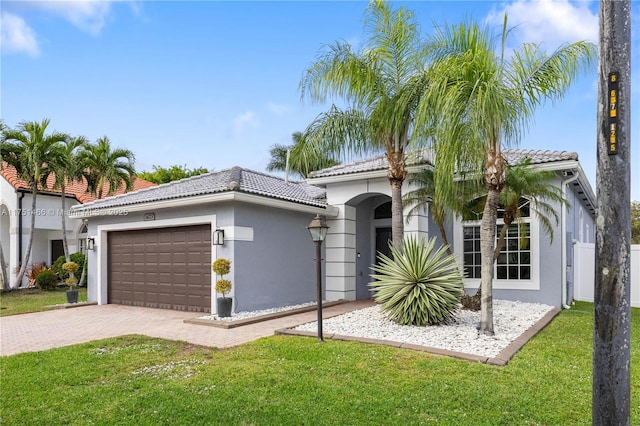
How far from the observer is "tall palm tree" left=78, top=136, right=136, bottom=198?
20641mm

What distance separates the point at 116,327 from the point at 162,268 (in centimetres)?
311

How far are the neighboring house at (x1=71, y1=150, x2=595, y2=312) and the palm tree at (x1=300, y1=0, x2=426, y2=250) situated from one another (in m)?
1.11

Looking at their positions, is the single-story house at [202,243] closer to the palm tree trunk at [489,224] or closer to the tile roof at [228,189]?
the tile roof at [228,189]

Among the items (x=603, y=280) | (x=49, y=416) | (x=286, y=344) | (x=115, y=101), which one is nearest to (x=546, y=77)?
(x=603, y=280)

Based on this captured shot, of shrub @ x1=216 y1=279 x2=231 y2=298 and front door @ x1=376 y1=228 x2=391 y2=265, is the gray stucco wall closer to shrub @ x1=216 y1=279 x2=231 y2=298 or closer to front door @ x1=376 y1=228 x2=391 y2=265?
shrub @ x1=216 y1=279 x2=231 y2=298

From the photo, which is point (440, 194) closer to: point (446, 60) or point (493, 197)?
point (493, 197)

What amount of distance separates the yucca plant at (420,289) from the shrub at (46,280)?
54.5ft

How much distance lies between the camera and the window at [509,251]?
42.0ft

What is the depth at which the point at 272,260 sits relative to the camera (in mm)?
12398

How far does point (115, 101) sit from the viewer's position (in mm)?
15102

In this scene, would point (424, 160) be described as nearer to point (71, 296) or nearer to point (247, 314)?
point (247, 314)

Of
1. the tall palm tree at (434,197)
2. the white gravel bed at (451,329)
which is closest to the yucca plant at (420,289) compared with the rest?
the white gravel bed at (451,329)

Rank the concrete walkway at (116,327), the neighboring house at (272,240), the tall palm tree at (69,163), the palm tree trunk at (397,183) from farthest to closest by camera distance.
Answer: the tall palm tree at (69,163) < the neighboring house at (272,240) < the palm tree trunk at (397,183) < the concrete walkway at (116,327)

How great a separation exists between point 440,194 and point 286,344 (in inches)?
158
